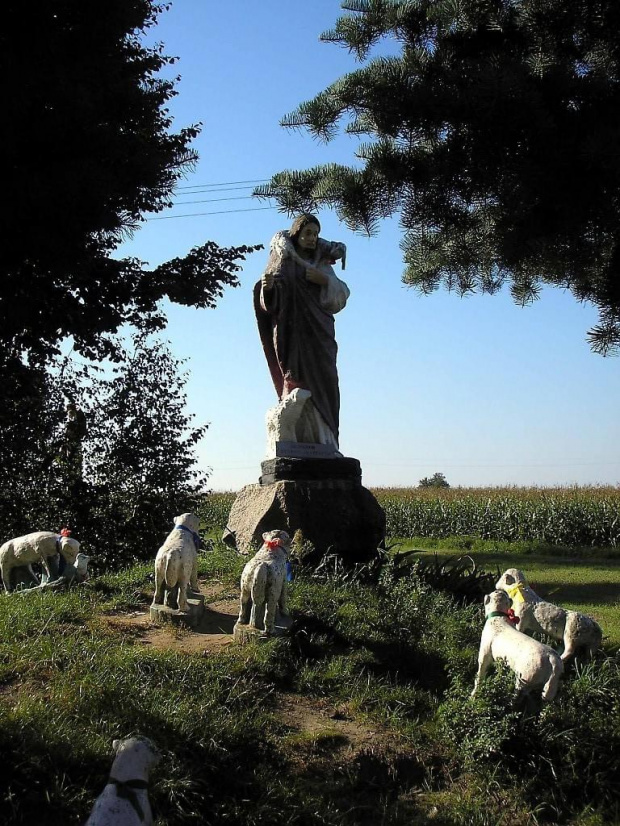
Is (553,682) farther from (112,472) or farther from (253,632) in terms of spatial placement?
(112,472)

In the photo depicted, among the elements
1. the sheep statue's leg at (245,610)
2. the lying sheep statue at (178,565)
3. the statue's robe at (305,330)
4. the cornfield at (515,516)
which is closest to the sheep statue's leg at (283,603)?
the sheep statue's leg at (245,610)

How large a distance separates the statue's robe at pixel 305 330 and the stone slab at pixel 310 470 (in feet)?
1.62

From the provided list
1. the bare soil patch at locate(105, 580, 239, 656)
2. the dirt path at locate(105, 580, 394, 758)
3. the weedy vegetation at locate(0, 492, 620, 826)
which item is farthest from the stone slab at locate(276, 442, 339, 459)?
the weedy vegetation at locate(0, 492, 620, 826)

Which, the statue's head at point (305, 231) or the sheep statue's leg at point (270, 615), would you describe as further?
the statue's head at point (305, 231)

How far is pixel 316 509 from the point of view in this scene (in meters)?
8.64

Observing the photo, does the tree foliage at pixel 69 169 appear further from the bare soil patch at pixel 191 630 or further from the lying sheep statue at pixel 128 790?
the lying sheep statue at pixel 128 790

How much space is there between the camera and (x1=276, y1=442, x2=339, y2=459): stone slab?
29.7 ft

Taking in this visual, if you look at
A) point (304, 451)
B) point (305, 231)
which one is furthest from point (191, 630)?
point (305, 231)

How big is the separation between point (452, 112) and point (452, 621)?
13.1 ft

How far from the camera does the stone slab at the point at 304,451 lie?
9055 millimetres

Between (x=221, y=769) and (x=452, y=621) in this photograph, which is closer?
(x=221, y=769)

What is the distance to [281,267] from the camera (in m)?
9.55

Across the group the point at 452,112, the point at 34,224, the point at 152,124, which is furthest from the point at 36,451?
the point at 452,112

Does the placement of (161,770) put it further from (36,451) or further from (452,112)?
(36,451)
